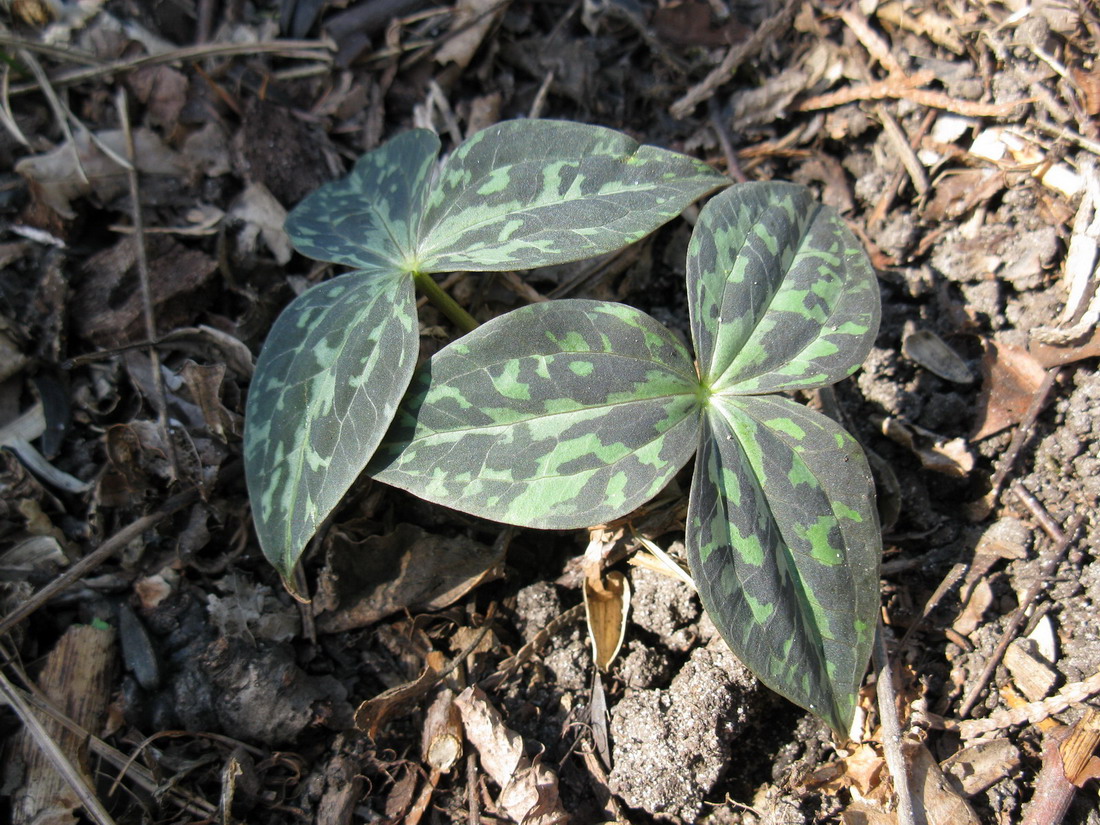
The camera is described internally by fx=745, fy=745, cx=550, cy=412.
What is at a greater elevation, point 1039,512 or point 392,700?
point 1039,512

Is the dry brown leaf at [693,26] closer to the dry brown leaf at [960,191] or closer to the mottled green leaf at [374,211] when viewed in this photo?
the dry brown leaf at [960,191]

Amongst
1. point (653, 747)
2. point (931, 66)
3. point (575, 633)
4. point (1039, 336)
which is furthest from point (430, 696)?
point (931, 66)

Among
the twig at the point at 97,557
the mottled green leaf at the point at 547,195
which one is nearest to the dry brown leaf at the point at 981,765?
the mottled green leaf at the point at 547,195

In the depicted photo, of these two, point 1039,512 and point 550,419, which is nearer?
point 550,419

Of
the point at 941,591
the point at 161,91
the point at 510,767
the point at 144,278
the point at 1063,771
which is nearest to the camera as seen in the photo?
the point at 1063,771

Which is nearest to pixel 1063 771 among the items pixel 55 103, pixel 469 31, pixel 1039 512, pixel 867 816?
pixel 867 816

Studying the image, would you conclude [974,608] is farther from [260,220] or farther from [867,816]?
[260,220]
